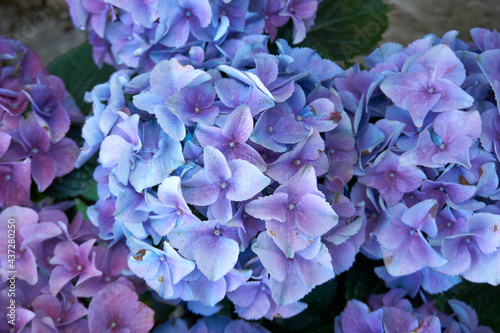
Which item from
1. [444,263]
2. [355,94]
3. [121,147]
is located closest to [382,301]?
[444,263]

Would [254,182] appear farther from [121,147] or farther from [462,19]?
[462,19]

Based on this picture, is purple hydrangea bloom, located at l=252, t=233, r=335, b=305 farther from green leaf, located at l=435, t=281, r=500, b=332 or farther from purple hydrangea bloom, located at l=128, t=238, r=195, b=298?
green leaf, located at l=435, t=281, r=500, b=332

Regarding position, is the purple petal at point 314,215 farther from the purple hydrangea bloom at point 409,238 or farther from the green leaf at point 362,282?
the green leaf at point 362,282

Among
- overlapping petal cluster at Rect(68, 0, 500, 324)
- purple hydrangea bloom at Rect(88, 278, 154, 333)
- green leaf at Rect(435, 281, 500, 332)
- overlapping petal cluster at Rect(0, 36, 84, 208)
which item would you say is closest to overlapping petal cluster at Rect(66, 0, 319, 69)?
overlapping petal cluster at Rect(68, 0, 500, 324)

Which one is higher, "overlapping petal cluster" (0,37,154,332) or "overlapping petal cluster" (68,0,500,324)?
"overlapping petal cluster" (68,0,500,324)

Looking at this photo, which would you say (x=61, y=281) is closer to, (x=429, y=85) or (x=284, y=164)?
(x=284, y=164)

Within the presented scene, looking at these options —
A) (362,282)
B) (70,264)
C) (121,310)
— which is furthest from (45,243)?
(362,282)
